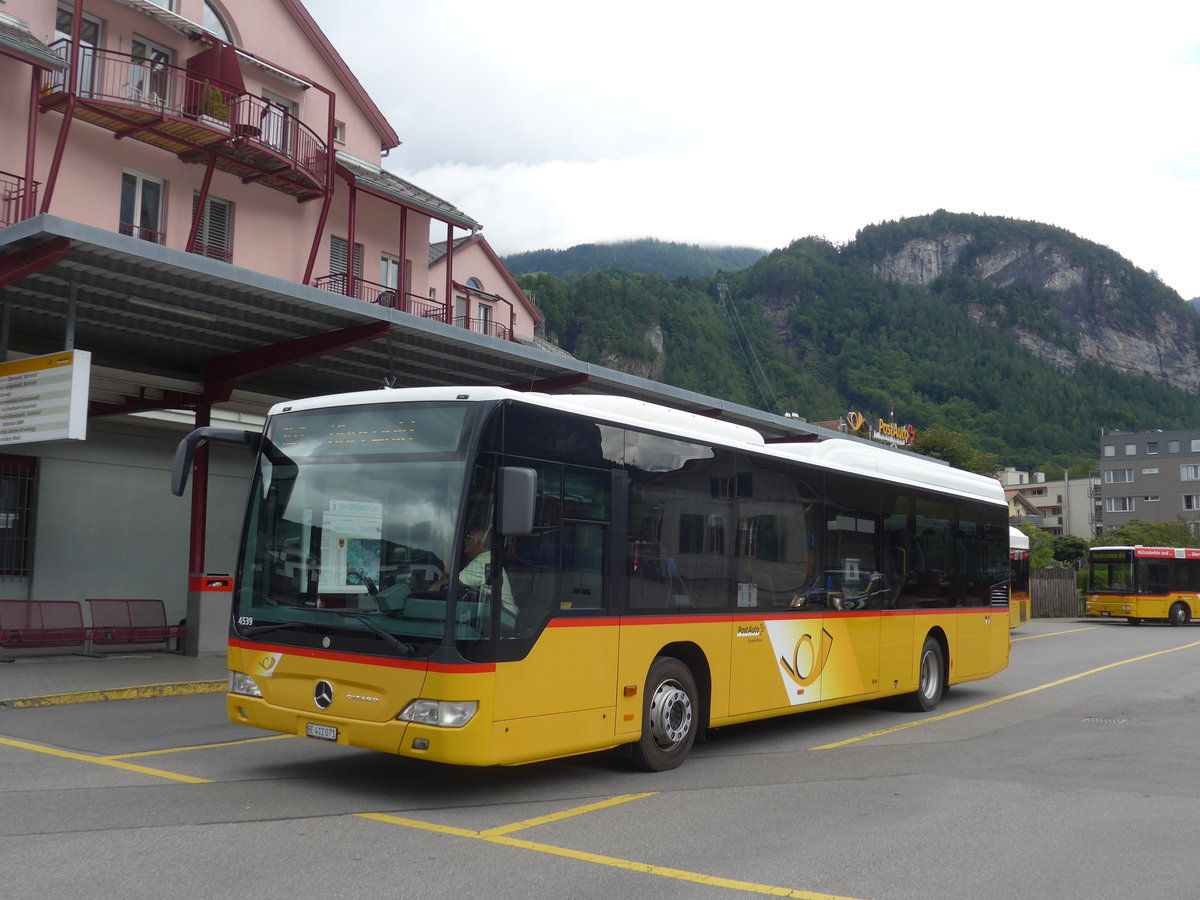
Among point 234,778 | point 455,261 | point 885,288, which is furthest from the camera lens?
point 885,288

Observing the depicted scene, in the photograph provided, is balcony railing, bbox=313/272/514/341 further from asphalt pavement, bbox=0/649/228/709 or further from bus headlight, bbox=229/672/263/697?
bus headlight, bbox=229/672/263/697

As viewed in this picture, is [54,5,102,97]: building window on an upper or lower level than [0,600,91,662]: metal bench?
upper

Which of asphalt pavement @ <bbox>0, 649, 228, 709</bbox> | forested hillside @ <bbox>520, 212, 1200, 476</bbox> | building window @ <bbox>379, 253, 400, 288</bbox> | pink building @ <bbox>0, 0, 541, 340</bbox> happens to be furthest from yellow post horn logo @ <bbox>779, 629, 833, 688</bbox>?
forested hillside @ <bbox>520, 212, 1200, 476</bbox>

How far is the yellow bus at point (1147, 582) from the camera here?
39.8 metres

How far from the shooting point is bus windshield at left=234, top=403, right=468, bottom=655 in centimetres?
718

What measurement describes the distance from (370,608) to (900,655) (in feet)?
23.6

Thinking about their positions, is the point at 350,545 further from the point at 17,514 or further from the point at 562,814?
the point at 17,514

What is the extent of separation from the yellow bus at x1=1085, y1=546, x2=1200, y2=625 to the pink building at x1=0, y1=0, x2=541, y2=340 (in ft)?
89.9

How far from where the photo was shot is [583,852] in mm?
6176

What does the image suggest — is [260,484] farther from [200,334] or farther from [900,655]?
[200,334]

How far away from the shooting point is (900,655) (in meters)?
12.4

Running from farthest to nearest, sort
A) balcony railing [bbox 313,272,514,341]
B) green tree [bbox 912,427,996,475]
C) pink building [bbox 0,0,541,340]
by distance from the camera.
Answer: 1. green tree [bbox 912,427,996,475]
2. balcony railing [bbox 313,272,514,341]
3. pink building [bbox 0,0,541,340]

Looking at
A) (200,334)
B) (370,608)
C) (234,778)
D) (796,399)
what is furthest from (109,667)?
(796,399)

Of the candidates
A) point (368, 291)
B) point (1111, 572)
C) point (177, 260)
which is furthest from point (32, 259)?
point (1111, 572)
